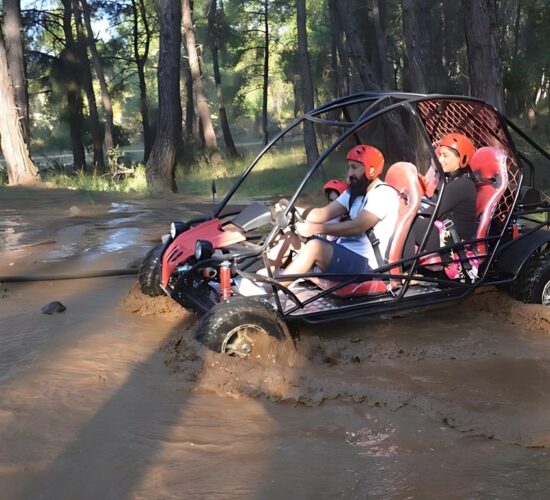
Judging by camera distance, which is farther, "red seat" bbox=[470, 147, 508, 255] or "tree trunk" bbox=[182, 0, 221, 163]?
"tree trunk" bbox=[182, 0, 221, 163]

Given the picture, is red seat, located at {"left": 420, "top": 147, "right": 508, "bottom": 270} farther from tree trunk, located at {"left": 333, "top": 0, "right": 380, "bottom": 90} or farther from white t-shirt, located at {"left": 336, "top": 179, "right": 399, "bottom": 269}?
tree trunk, located at {"left": 333, "top": 0, "right": 380, "bottom": 90}

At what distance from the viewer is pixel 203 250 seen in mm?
4879


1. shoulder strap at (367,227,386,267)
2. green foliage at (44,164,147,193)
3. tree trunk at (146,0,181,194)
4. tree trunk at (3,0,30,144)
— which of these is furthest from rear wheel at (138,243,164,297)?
tree trunk at (3,0,30,144)

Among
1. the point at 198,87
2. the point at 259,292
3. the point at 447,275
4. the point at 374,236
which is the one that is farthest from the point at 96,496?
the point at 198,87

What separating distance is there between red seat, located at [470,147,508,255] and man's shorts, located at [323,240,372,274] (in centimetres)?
108

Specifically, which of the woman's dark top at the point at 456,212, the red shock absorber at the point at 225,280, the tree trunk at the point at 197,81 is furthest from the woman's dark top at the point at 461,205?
the tree trunk at the point at 197,81

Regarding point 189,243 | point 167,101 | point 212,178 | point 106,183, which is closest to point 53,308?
point 189,243

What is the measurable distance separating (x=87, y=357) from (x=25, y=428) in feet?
3.83

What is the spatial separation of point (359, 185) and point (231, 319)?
1.57 m

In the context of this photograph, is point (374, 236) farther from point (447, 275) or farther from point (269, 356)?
point (269, 356)

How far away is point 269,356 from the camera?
4.56 metres

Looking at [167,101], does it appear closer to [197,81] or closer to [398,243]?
[197,81]

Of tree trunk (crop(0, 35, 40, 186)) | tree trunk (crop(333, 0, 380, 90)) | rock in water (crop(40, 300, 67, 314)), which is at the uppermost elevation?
tree trunk (crop(333, 0, 380, 90))

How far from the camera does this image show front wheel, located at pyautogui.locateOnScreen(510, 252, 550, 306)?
18.9ft
